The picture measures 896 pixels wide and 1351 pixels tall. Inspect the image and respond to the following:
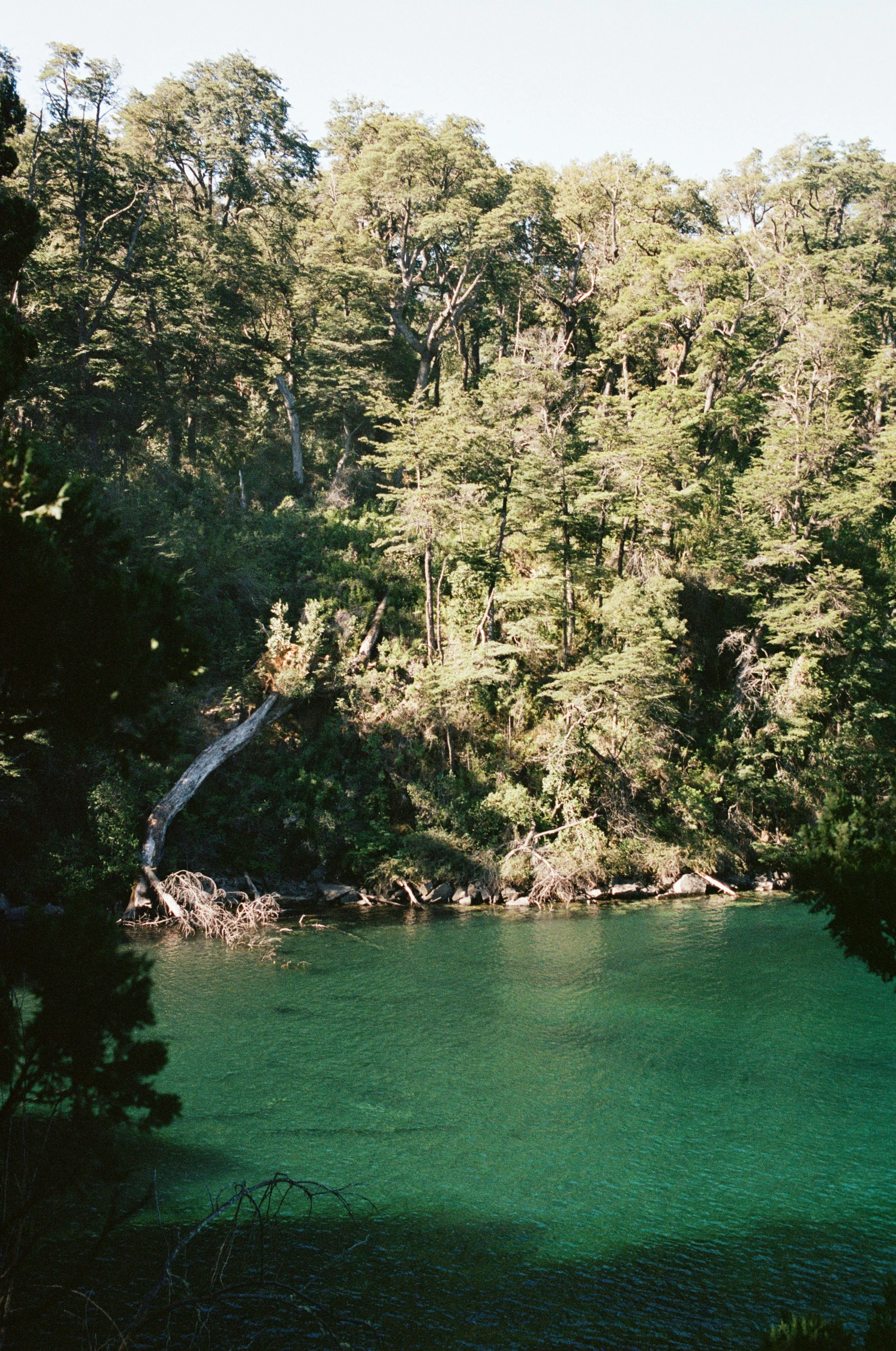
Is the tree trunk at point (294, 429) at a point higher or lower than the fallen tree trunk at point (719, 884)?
higher

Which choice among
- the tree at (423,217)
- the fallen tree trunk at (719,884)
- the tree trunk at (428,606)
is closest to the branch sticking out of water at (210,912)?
the tree trunk at (428,606)

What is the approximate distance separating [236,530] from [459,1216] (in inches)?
812

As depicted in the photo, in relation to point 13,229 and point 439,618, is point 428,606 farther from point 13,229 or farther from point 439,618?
point 13,229

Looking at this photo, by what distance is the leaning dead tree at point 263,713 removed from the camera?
1866 centimetres

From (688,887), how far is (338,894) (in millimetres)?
8265

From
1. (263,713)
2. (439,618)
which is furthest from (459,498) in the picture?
(263,713)

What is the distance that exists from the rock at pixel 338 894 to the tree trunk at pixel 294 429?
14.7m

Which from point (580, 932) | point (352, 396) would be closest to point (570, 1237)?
point (580, 932)

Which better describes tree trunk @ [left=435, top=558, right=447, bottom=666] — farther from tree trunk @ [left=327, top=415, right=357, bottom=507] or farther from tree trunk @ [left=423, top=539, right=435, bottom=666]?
tree trunk @ [left=327, top=415, right=357, bottom=507]

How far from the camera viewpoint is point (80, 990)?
5902mm

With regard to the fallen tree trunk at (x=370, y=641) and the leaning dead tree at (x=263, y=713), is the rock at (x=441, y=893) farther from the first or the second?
the fallen tree trunk at (x=370, y=641)

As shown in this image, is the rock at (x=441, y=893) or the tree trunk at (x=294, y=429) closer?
the rock at (x=441, y=893)

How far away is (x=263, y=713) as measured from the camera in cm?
2212

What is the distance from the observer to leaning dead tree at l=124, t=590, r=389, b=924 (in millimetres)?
18656
